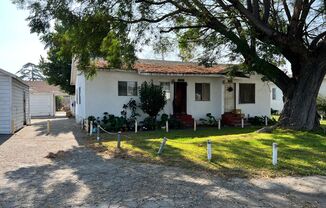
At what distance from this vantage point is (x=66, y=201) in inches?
245

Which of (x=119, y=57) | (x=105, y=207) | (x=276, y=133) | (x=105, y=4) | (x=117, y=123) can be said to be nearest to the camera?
(x=105, y=207)

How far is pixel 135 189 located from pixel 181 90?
15.3 meters

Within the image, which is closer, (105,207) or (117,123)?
(105,207)

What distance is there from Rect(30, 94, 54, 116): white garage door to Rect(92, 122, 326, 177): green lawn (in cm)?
2830

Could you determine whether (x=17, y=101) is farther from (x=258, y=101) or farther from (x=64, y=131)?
(x=258, y=101)

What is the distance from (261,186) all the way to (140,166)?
10.8 feet

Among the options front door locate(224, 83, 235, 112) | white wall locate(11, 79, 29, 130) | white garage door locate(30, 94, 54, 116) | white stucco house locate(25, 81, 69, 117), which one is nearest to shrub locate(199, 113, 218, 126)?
front door locate(224, 83, 235, 112)

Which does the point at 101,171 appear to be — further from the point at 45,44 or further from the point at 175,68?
the point at 175,68

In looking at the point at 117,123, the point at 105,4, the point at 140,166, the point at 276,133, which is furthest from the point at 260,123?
the point at 140,166

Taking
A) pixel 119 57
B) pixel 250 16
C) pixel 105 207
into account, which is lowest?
pixel 105 207

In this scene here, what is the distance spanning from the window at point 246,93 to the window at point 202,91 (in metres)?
2.58

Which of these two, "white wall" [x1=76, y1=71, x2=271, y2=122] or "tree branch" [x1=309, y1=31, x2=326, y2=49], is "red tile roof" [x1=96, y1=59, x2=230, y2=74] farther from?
"tree branch" [x1=309, y1=31, x2=326, y2=49]

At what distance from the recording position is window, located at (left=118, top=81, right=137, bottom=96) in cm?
2036

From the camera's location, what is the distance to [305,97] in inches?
615
